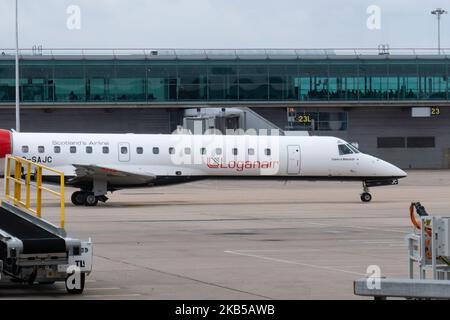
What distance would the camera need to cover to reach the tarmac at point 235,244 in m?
15.9

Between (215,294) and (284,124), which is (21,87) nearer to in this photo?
(284,124)

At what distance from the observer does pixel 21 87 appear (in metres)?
73.5

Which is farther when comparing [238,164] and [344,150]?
[344,150]

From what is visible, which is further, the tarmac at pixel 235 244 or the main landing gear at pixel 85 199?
the main landing gear at pixel 85 199

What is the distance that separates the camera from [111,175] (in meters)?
38.8

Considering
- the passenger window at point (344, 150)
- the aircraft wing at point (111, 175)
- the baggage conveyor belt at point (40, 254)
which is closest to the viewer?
the baggage conveyor belt at point (40, 254)

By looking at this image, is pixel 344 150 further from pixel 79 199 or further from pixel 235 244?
pixel 235 244

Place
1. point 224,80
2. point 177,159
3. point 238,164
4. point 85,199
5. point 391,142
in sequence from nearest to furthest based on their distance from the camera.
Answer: point 85,199, point 177,159, point 238,164, point 224,80, point 391,142

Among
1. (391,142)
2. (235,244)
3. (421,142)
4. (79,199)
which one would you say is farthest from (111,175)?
(421,142)

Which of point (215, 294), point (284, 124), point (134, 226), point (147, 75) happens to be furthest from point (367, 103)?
point (215, 294)

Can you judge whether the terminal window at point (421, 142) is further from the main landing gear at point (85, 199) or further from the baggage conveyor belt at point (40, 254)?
the baggage conveyor belt at point (40, 254)

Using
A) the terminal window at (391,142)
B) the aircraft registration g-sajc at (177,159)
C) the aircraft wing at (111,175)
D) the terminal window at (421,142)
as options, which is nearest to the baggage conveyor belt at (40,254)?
the aircraft wing at (111,175)

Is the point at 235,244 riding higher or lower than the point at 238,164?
lower

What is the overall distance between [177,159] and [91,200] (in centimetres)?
360
